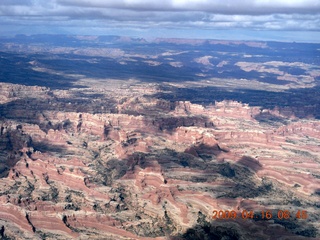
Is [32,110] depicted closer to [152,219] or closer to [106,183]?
[106,183]

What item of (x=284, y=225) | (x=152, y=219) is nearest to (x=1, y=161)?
(x=152, y=219)
